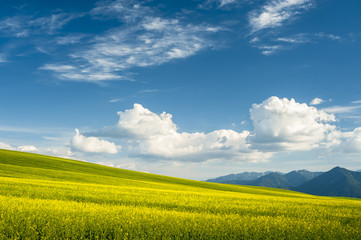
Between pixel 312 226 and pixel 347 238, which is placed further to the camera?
pixel 312 226

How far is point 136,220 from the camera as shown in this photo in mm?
9922

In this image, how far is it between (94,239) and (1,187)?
16877mm

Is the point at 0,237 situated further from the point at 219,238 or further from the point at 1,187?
the point at 1,187

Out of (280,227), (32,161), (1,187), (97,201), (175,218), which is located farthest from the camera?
(32,161)

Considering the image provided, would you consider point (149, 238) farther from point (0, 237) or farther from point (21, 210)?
point (21, 210)

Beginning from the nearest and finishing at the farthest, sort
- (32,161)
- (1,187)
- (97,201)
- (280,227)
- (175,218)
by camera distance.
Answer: (280,227), (175,218), (97,201), (1,187), (32,161)

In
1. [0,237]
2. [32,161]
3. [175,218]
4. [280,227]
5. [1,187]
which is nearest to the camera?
[0,237]

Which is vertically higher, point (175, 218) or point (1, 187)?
point (175, 218)

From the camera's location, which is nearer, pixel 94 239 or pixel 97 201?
pixel 94 239

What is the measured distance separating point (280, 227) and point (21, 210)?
10.5 metres

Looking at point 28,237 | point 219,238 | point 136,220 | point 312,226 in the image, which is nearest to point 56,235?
point 28,237

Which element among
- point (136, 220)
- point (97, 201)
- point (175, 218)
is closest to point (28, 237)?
point (136, 220)

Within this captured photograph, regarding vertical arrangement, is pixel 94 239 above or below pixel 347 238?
below

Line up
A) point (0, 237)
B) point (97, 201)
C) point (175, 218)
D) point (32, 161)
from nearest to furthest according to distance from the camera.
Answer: point (0, 237), point (175, 218), point (97, 201), point (32, 161)
